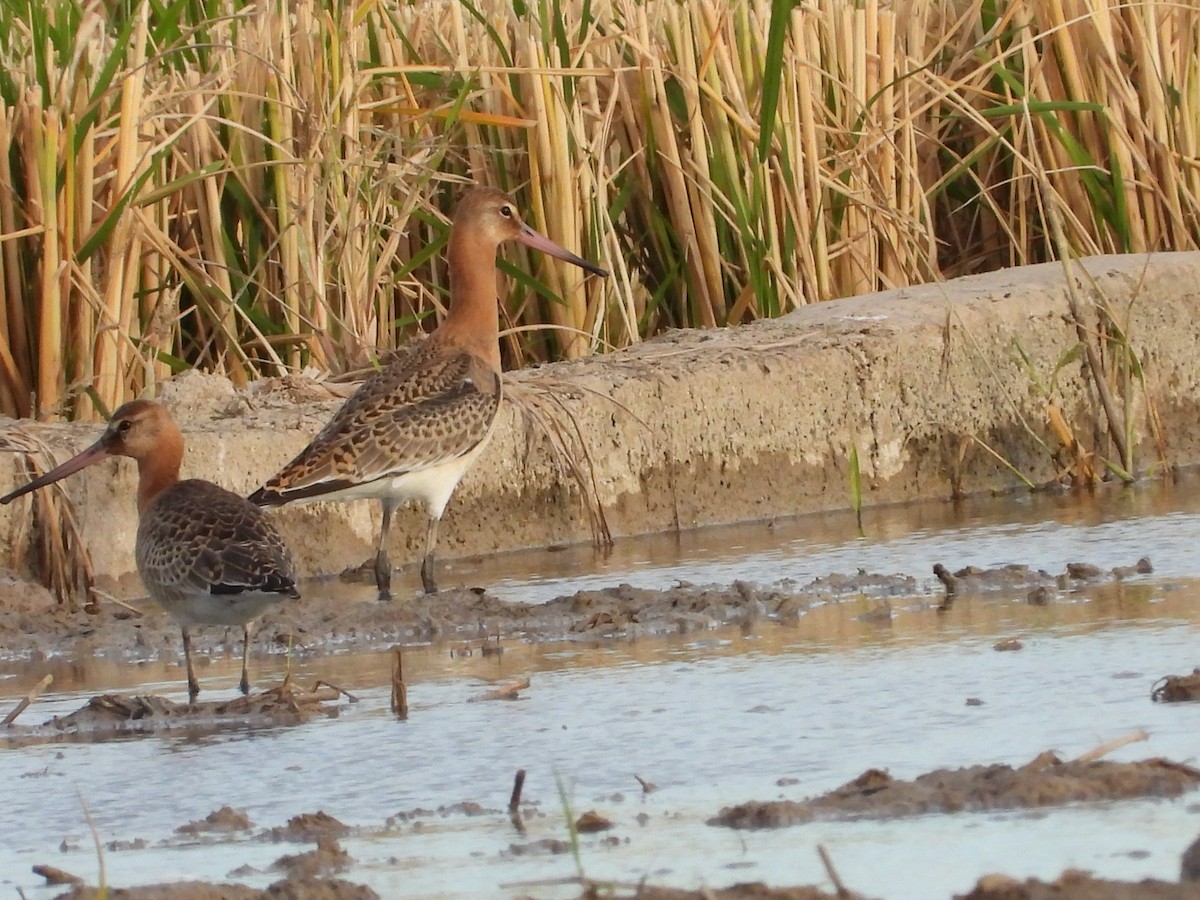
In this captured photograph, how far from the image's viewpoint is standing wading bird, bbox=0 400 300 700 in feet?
20.7

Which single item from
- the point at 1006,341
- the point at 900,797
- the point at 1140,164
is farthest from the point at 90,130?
the point at 900,797

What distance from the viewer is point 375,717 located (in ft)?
18.8

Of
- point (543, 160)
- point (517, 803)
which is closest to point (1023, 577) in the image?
point (517, 803)

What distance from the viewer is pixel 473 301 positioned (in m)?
8.71

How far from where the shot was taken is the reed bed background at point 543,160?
8906mm

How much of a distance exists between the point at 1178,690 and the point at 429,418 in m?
3.50

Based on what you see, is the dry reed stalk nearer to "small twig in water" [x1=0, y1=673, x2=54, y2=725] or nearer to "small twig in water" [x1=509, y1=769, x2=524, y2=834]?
"small twig in water" [x1=0, y1=673, x2=54, y2=725]

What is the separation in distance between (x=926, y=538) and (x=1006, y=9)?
11.4ft

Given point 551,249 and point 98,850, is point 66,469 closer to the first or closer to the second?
point 551,249

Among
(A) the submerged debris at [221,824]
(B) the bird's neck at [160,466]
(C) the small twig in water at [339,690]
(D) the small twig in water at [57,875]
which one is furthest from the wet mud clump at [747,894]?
(B) the bird's neck at [160,466]

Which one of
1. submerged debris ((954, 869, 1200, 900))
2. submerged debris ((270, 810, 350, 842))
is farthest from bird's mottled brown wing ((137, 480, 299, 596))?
submerged debris ((954, 869, 1200, 900))

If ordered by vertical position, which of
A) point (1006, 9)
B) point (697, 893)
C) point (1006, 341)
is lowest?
point (697, 893)

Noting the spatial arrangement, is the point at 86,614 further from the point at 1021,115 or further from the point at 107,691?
the point at 1021,115

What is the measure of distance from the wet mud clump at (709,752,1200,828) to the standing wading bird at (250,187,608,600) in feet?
11.8
